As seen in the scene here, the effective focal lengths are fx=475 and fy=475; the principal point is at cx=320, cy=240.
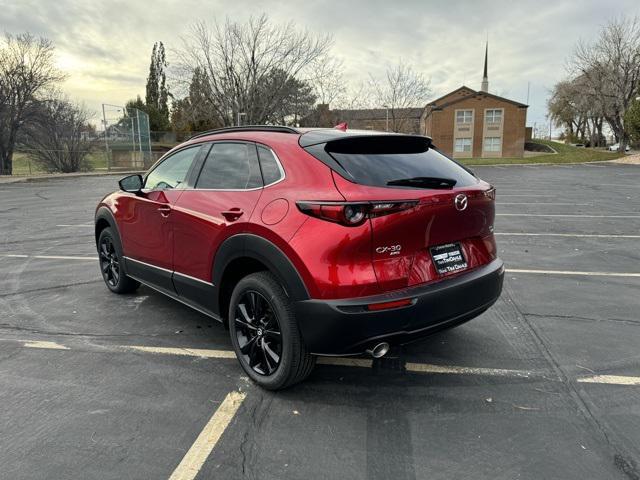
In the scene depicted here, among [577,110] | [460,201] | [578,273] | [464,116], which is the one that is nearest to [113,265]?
[460,201]

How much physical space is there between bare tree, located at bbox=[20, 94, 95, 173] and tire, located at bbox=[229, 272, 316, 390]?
36.0 metres

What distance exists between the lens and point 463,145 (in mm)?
56906

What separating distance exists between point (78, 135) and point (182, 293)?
36720 millimetres

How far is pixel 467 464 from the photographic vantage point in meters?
2.39

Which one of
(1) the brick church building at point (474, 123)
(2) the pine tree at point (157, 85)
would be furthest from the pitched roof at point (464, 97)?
(2) the pine tree at point (157, 85)

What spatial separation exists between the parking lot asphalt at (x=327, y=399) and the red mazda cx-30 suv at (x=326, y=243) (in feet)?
1.22

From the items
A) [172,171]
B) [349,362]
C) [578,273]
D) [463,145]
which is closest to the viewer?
[349,362]

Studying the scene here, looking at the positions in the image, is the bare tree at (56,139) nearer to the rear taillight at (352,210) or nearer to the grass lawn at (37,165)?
the grass lawn at (37,165)

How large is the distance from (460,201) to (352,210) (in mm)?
794

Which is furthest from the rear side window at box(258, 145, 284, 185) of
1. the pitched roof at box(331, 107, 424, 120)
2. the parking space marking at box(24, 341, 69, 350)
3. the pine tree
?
the pine tree

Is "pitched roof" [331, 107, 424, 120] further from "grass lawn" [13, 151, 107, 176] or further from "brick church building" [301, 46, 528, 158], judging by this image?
"grass lawn" [13, 151, 107, 176]

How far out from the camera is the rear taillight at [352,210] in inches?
103

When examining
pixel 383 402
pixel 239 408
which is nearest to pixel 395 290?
pixel 383 402

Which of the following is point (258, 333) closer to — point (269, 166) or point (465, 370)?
point (269, 166)
